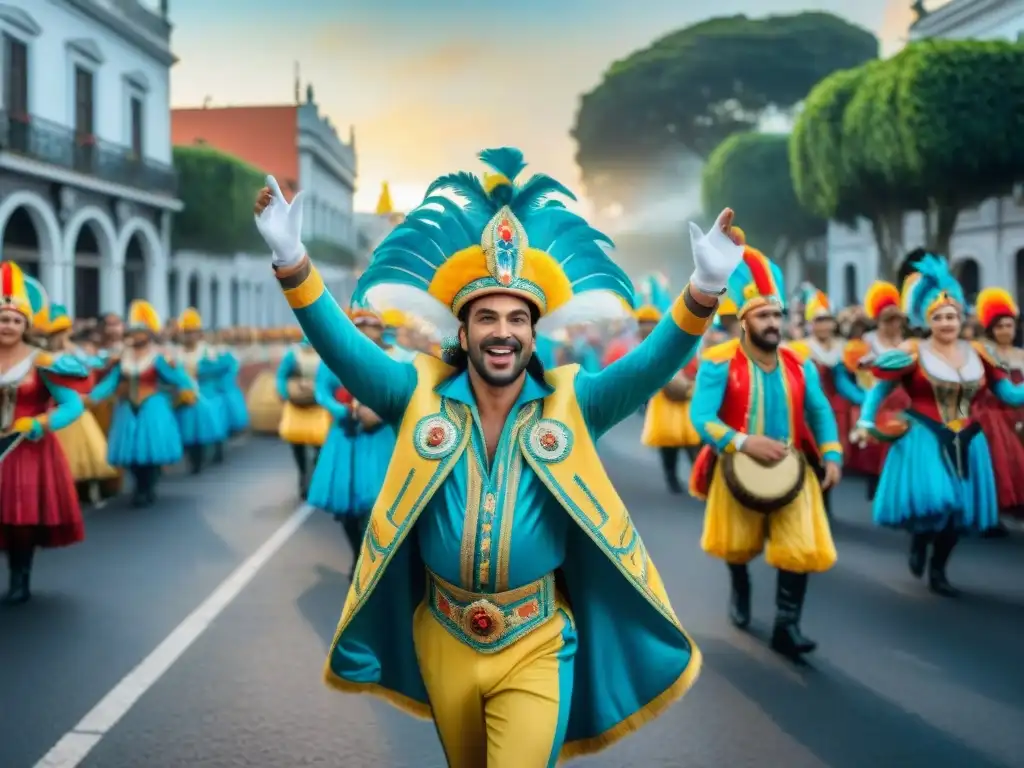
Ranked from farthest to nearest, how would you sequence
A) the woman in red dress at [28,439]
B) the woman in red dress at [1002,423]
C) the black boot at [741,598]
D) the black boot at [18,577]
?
the woman in red dress at [1002,423] → the black boot at [18,577] → the woman in red dress at [28,439] → the black boot at [741,598]

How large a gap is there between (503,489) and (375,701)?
8.28ft

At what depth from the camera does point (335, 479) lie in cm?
785

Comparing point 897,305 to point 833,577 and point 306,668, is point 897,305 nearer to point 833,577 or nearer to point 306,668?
point 833,577

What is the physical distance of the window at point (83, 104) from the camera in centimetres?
2891

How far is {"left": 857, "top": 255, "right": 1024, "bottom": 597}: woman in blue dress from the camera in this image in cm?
736

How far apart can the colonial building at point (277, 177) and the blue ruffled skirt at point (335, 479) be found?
3501 centimetres

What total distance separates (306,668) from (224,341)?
17.6 meters

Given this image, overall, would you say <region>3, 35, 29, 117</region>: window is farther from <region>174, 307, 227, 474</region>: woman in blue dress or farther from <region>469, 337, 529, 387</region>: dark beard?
<region>469, 337, 529, 387</region>: dark beard

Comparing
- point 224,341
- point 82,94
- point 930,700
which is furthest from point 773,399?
point 82,94

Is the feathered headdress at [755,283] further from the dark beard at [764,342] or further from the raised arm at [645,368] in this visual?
the raised arm at [645,368]

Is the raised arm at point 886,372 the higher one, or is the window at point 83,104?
the window at point 83,104

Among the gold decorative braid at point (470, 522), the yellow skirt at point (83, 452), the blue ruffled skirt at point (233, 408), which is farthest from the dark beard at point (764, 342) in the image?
the blue ruffled skirt at point (233, 408)

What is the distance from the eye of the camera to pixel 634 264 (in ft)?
234

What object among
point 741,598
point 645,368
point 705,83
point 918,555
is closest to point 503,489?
point 645,368
